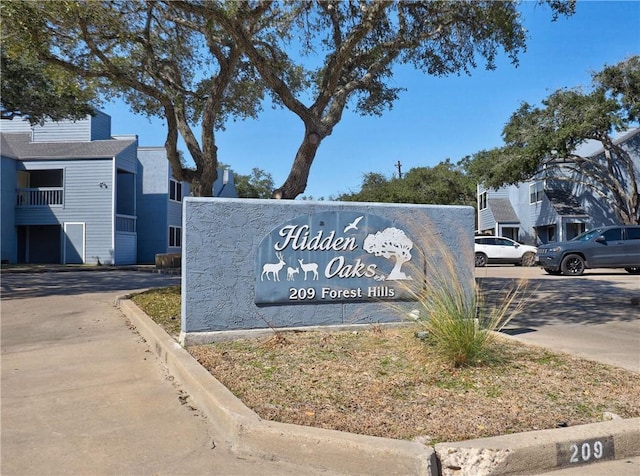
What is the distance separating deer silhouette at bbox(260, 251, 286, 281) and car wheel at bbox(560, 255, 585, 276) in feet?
49.7

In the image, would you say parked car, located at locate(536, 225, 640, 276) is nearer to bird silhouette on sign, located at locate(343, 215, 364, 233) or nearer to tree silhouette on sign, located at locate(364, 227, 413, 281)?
tree silhouette on sign, located at locate(364, 227, 413, 281)

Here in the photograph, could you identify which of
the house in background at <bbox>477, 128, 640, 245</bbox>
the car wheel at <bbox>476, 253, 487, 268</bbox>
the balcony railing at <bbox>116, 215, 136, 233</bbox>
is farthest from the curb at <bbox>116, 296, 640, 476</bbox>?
the house in background at <bbox>477, 128, 640, 245</bbox>

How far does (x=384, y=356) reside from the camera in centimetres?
591

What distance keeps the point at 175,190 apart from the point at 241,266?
91.6 ft

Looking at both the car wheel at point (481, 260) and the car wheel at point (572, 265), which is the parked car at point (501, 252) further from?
the car wheel at point (572, 265)

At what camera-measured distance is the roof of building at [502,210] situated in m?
37.1

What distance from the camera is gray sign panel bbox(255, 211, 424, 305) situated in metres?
6.94

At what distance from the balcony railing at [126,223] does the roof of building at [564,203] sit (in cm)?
2516

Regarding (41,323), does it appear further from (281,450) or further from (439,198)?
(439,198)

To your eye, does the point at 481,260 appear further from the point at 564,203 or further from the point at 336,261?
the point at 336,261

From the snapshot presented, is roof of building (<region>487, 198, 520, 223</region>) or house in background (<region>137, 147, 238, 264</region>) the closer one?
house in background (<region>137, 147, 238, 264</region>)

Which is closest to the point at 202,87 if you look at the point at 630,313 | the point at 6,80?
the point at 6,80

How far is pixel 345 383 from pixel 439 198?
41.6 m

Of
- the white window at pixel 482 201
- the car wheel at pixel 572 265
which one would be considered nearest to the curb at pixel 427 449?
the car wheel at pixel 572 265
